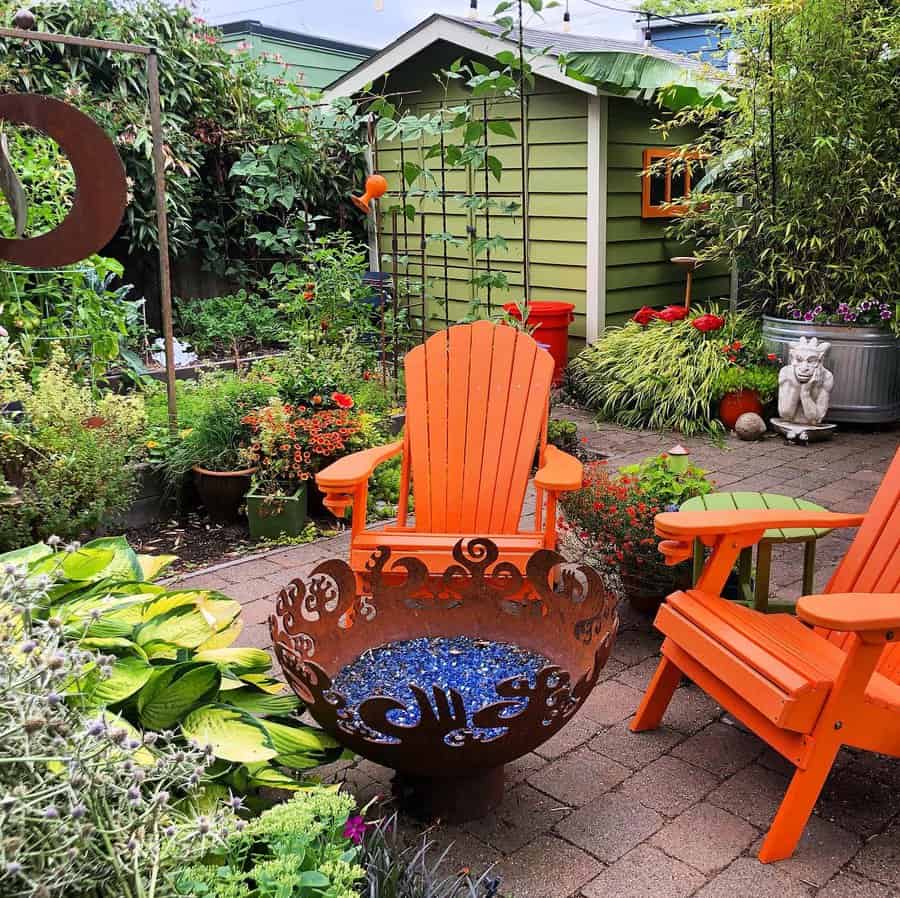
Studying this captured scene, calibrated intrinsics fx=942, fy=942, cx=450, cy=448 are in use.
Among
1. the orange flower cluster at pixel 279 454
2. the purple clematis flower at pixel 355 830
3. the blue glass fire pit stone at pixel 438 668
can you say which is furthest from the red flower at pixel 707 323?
the purple clematis flower at pixel 355 830

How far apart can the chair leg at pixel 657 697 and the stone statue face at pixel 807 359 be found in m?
3.73

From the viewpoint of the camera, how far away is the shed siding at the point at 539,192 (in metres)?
6.98

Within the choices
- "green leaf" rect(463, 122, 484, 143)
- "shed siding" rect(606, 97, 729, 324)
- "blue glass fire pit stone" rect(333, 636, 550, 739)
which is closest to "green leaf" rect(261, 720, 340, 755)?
"blue glass fire pit stone" rect(333, 636, 550, 739)

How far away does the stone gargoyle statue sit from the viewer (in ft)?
19.1

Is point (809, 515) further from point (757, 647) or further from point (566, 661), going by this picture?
point (566, 661)

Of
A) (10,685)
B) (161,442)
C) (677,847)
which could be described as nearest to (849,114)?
(161,442)

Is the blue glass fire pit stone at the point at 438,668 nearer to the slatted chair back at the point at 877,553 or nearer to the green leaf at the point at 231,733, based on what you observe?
the green leaf at the point at 231,733

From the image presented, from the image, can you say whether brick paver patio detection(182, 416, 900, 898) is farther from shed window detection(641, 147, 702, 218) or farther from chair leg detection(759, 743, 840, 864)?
shed window detection(641, 147, 702, 218)

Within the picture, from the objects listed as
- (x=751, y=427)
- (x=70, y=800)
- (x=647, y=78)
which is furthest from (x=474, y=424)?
(x=647, y=78)

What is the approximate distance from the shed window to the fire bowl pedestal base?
5615 mm

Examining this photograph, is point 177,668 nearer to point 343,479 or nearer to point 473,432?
point 343,479

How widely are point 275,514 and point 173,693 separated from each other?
2.12 metres

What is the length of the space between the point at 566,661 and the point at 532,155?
224 inches

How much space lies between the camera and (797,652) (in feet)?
7.41
